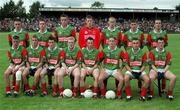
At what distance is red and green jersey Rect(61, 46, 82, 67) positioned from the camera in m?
9.58

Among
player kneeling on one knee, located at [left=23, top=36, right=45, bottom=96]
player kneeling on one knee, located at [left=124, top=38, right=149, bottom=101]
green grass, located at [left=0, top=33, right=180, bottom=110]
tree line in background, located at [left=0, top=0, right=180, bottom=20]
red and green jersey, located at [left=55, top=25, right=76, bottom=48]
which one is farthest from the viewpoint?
tree line in background, located at [left=0, top=0, right=180, bottom=20]

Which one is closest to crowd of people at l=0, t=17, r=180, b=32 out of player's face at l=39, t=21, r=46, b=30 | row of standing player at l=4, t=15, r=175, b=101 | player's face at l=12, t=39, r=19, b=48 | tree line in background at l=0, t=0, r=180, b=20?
tree line in background at l=0, t=0, r=180, b=20

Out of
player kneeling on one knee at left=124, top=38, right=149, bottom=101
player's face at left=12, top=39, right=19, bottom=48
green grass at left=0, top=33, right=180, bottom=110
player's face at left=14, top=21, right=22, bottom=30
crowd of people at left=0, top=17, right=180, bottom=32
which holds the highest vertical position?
player's face at left=14, top=21, right=22, bottom=30

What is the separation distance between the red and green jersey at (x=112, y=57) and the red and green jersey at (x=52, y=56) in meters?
1.20

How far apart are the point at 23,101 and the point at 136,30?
3.66 meters

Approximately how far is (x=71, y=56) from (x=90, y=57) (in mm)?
486

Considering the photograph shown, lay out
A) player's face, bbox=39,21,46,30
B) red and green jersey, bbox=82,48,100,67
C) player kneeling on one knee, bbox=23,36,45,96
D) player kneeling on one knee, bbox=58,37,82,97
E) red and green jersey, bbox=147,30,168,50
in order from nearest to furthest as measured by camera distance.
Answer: player kneeling on one knee, bbox=58,37,82,97
red and green jersey, bbox=82,48,100,67
player kneeling on one knee, bbox=23,36,45,96
player's face, bbox=39,21,46,30
red and green jersey, bbox=147,30,168,50

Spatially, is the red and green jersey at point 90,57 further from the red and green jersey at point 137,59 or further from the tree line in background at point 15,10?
the tree line in background at point 15,10

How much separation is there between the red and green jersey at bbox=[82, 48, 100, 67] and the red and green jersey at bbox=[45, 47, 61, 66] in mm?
680

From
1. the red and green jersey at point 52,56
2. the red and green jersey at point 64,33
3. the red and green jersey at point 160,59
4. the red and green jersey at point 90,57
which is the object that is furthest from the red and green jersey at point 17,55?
the red and green jersey at point 160,59

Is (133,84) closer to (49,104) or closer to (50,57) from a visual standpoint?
(50,57)

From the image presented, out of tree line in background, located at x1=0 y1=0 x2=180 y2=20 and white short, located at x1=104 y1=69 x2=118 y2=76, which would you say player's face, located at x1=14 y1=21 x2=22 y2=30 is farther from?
tree line in background, located at x1=0 y1=0 x2=180 y2=20

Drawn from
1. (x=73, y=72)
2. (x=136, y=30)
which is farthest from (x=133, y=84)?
(x=73, y=72)

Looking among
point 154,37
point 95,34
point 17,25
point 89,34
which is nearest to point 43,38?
point 17,25
